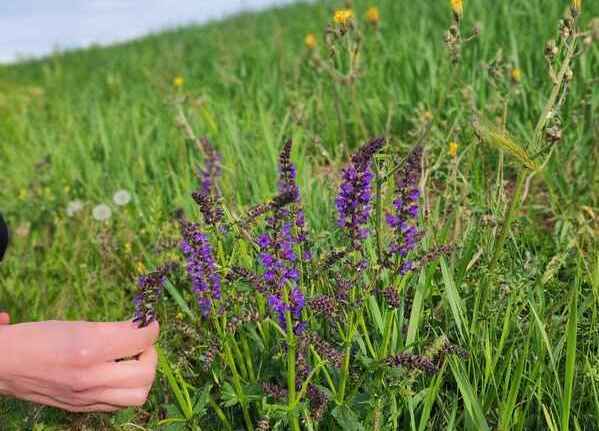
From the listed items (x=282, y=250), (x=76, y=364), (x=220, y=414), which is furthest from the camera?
(x=220, y=414)

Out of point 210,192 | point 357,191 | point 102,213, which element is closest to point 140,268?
point 102,213

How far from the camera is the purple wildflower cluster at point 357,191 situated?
122 cm

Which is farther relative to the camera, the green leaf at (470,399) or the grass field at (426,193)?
the grass field at (426,193)

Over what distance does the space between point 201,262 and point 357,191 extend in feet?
1.22

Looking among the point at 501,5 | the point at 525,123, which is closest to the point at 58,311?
the point at 525,123

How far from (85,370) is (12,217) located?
8.36 feet

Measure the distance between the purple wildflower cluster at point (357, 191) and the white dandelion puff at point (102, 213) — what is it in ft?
5.97

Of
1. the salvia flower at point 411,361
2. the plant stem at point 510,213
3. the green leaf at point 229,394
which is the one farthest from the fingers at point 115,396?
the plant stem at point 510,213

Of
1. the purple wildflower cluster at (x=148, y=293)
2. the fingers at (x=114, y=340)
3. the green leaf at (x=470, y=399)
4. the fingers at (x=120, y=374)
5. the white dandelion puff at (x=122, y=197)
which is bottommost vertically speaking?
the green leaf at (x=470, y=399)

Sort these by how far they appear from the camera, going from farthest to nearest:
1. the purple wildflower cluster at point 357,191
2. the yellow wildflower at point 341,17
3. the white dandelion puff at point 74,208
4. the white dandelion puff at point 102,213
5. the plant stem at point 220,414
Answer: the white dandelion puff at point 74,208 → the white dandelion puff at point 102,213 → the yellow wildflower at point 341,17 → the plant stem at point 220,414 → the purple wildflower cluster at point 357,191

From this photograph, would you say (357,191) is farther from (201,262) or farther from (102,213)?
(102,213)

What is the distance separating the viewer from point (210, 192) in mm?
1657

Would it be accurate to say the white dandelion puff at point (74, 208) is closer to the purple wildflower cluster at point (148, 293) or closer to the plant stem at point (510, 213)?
the purple wildflower cluster at point (148, 293)

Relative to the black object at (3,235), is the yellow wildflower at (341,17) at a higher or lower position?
higher
